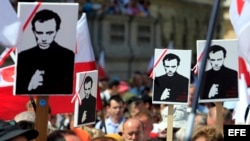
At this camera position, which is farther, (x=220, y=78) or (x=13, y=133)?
(x=220, y=78)

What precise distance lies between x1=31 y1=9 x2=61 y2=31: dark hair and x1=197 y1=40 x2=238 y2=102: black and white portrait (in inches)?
70.0

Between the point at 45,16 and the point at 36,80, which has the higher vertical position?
the point at 45,16

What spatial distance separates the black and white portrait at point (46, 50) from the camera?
18.2ft

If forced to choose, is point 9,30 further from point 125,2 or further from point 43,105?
point 125,2

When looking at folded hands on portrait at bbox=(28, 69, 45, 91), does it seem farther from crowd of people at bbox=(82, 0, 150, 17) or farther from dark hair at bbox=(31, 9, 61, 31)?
crowd of people at bbox=(82, 0, 150, 17)

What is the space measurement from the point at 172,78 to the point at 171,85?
0.24ft

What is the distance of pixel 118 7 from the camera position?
93.9ft

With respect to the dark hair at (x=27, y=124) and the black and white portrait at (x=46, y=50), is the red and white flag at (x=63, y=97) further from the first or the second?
the black and white portrait at (x=46, y=50)

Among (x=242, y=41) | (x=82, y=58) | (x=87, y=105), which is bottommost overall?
(x=87, y=105)

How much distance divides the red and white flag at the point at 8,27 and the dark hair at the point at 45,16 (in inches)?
5.6

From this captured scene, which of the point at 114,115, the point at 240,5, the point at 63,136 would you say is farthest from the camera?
the point at 114,115

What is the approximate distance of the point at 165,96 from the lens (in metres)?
7.15

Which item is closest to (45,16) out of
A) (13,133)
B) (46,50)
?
(46,50)

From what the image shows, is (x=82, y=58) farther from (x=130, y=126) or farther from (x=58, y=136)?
(x=58, y=136)
